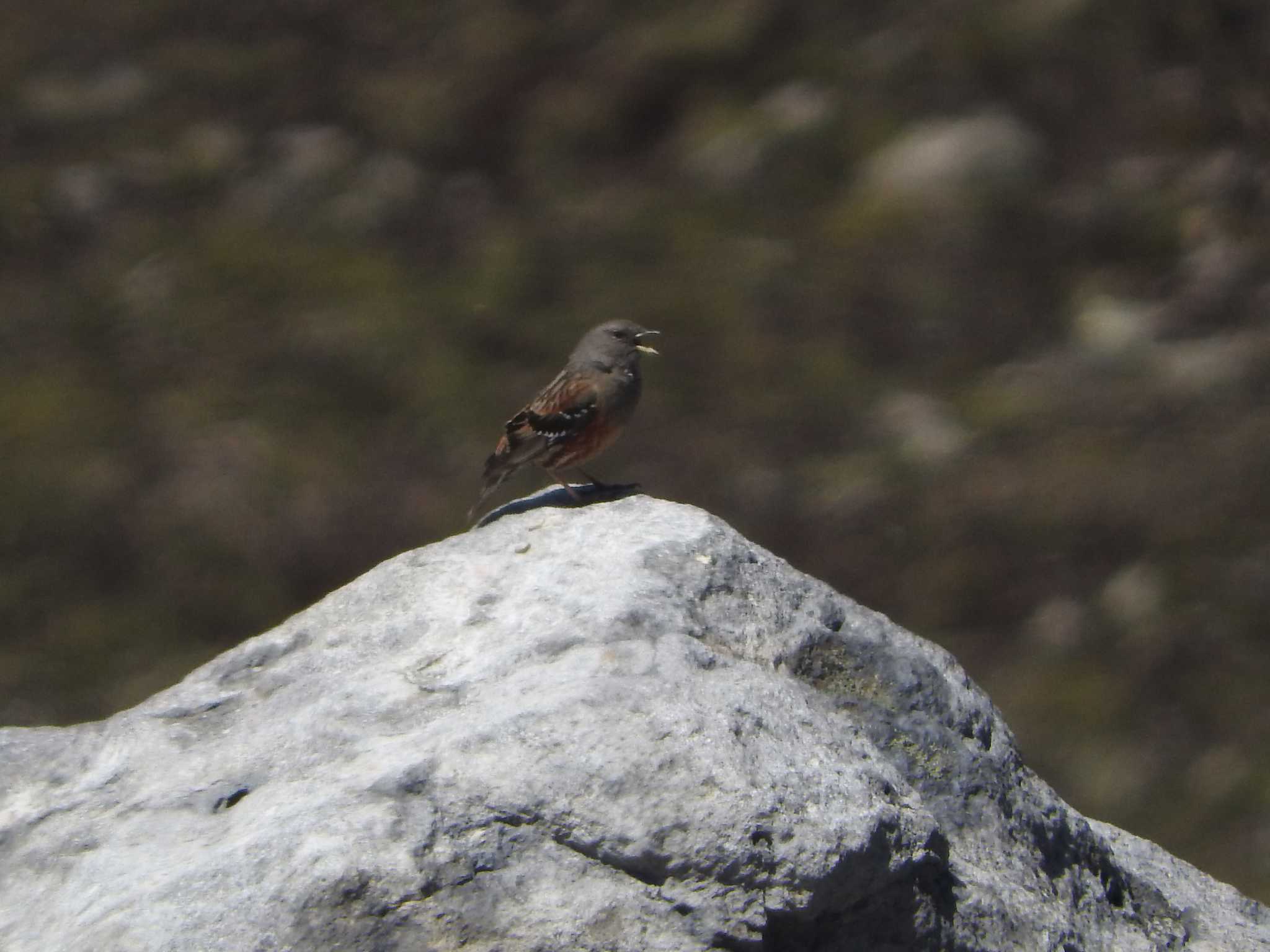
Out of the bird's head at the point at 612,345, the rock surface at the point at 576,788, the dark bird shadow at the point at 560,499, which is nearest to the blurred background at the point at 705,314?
the bird's head at the point at 612,345

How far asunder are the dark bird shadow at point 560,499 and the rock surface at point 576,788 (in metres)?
0.39

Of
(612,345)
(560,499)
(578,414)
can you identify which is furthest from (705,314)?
(560,499)

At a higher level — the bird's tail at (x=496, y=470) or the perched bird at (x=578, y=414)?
the perched bird at (x=578, y=414)

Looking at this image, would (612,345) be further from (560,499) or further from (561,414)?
(560,499)

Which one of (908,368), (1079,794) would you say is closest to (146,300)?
(908,368)

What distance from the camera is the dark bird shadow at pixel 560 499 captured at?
5145 millimetres

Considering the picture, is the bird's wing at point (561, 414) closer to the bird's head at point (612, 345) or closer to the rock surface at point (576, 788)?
the bird's head at point (612, 345)

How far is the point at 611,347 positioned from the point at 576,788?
2.92m

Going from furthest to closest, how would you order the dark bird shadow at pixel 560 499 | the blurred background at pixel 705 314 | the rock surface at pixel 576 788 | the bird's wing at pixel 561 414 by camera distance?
the blurred background at pixel 705 314 → the bird's wing at pixel 561 414 → the dark bird shadow at pixel 560 499 → the rock surface at pixel 576 788

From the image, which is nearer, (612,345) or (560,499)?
(560,499)

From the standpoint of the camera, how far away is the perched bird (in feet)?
20.1

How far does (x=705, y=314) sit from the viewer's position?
10938 mm

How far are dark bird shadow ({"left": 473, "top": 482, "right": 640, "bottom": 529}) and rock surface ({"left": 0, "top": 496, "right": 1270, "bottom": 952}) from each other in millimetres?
392

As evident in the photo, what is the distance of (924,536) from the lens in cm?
987
